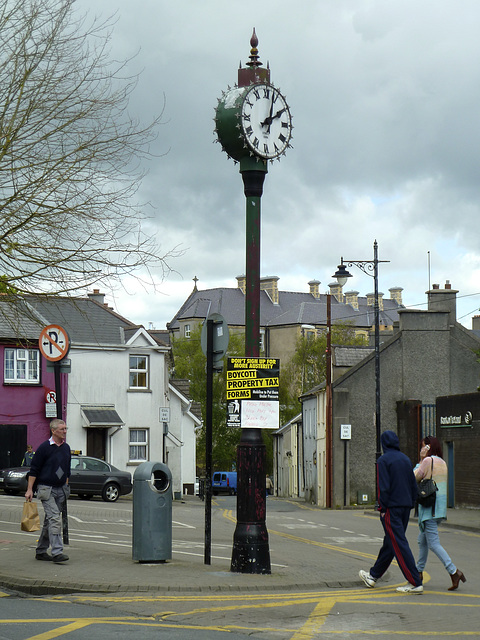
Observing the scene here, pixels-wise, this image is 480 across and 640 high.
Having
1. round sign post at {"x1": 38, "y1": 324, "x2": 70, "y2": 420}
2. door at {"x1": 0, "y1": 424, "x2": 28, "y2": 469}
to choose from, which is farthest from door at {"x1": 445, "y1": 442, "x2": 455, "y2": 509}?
round sign post at {"x1": 38, "y1": 324, "x2": 70, "y2": 420}

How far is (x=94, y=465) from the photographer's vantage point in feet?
107

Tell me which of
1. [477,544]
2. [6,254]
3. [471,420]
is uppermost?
[6,254]

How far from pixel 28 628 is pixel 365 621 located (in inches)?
115

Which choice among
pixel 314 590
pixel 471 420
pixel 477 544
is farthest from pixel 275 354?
pixel 314 590

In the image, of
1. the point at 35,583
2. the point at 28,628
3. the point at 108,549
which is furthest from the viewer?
the point at 108,549

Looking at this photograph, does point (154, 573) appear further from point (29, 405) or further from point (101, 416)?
point (101, 416)

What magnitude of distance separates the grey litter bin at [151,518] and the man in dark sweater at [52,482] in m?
Result: 0.94

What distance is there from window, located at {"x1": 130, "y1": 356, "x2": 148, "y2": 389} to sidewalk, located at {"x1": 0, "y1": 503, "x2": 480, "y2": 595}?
26.8m

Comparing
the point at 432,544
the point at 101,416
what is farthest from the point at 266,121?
the point at 101,416

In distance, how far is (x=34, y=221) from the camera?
14594 mm

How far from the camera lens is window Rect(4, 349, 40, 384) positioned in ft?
126

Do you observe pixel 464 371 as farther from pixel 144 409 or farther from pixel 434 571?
pixel 434 571

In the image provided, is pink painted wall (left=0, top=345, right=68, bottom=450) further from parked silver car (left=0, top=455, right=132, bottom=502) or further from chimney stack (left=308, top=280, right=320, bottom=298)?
chimney stack (left=308, top=280, right=320, bottom=298)

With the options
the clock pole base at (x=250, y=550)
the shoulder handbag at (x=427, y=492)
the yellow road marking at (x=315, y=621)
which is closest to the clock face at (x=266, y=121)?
the shoulder handbag at (x=427, y=492)
